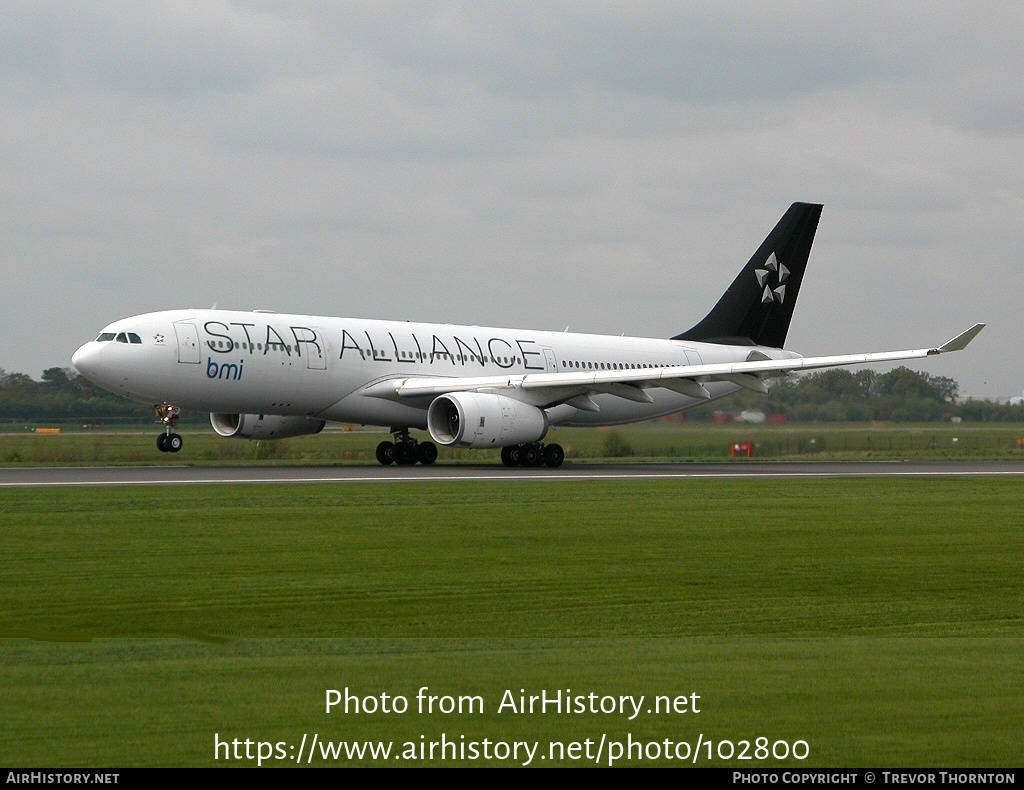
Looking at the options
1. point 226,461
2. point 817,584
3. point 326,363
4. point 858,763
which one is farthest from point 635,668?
point 226,461

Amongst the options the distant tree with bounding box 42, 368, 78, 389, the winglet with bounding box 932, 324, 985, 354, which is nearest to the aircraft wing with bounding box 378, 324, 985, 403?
the winglet with bounding box 932, 324, 985, 354

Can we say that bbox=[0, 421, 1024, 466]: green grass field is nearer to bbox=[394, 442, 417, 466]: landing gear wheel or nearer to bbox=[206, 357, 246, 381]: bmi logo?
bbox=[394, 442, 417, 466]: landing gear wheel

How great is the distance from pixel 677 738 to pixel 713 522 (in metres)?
12.8

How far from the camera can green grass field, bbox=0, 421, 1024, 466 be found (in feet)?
125

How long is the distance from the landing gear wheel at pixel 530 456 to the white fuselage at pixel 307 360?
2156mm


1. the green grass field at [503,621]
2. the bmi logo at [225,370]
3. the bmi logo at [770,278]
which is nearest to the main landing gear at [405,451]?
the bmi logo at [225,370]

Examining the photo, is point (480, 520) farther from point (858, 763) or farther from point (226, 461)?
point (226, 461)

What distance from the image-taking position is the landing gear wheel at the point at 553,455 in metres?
35.2

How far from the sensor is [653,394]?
1596 inches

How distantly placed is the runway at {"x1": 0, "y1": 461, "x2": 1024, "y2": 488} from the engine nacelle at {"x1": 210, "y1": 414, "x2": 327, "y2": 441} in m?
2.85

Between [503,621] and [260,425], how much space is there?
84.1 feet

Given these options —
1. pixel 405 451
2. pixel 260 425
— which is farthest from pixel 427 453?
pixel 260 425

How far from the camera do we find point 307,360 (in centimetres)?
3247

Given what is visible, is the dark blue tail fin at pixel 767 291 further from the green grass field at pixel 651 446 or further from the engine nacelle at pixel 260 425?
the engine nacelle at pixel 260 425
